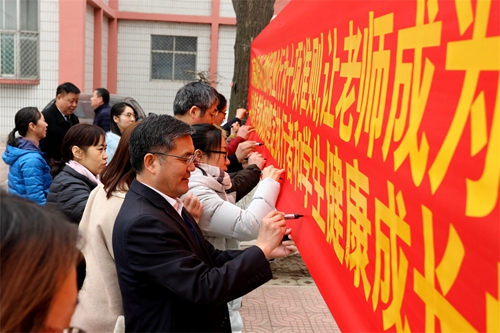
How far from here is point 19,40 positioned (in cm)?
1276

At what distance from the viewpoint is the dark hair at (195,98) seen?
3277mm

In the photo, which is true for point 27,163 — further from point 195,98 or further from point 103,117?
point 103,117

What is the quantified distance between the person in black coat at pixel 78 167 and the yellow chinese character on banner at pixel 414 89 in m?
2.16

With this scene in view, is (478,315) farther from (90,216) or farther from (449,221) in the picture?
(90,216)

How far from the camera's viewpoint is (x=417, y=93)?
104 centimetres

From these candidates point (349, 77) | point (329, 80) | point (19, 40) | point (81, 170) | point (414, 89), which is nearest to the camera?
point (414, 89)

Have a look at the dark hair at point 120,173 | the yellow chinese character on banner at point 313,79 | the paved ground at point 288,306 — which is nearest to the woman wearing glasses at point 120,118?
the paved ground at point 288,306

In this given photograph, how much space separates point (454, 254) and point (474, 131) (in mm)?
184

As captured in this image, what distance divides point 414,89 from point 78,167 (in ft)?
7.91

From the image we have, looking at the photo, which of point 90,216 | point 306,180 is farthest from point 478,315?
point 90,216

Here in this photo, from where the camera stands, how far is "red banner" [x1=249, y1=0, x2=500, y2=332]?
2.67ft

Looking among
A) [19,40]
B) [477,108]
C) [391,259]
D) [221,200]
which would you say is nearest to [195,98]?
[221,200]

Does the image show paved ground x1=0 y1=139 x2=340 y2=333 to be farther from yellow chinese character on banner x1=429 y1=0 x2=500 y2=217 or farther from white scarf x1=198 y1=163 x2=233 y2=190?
yellow chinese character on banner x1=429 y1=0 x2=500 y2=217

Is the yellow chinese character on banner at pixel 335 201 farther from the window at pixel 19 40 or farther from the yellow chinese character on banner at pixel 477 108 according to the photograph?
the window at pixel 19 40
